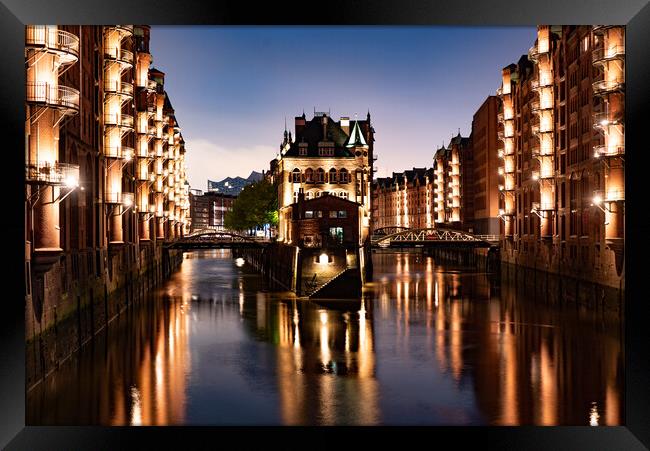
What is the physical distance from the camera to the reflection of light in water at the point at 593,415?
968 inches

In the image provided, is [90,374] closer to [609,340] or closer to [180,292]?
[609,340]

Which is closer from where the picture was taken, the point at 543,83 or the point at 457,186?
the point at 543,83

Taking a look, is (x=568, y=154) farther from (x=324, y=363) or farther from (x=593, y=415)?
(x=593, y=415)

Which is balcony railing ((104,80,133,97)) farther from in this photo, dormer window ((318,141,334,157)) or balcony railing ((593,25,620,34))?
dormer window ((318,141,334,157))

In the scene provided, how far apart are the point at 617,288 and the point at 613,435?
3664 centimetres

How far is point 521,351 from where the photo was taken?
37.9m

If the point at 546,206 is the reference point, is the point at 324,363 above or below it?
below

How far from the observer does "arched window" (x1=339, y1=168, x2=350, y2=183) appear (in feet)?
290

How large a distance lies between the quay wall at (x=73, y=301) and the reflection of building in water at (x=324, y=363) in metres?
9.91
